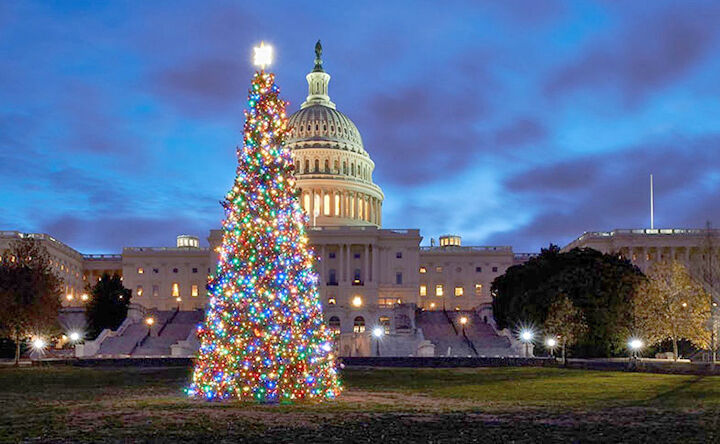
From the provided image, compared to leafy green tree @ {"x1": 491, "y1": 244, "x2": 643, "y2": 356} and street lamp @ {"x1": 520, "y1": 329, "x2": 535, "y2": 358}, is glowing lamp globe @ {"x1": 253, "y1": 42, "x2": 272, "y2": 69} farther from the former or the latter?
street lamp @ {"x1": 520, "y1": 329, "x2": 535, "y2": 358}

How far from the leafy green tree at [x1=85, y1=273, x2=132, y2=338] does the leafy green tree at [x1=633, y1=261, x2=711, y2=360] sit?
173 ft

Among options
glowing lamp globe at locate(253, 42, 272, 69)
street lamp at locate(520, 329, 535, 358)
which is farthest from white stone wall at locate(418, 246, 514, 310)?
glowing lamp globe at locate(253, 42, 272, 69)

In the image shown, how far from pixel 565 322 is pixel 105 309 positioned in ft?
163

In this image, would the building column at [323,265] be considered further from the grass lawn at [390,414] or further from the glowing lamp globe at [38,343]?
the grass lawn at [390,414]

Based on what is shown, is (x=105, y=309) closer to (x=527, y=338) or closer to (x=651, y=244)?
(x=527, y=338)

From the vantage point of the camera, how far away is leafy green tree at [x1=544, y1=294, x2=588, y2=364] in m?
56.2

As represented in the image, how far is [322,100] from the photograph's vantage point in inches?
5802

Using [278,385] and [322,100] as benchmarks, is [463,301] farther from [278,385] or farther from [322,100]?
[278,385]

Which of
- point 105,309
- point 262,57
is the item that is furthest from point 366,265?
point 262,57

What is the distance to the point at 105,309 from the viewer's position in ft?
281

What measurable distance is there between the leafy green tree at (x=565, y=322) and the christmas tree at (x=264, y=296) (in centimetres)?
3344

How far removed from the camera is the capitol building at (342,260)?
9756 centimetres

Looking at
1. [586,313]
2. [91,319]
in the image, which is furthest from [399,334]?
[91,319]

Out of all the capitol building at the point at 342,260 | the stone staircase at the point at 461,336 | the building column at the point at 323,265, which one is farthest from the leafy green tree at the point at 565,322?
the building column at the point at 323,265
